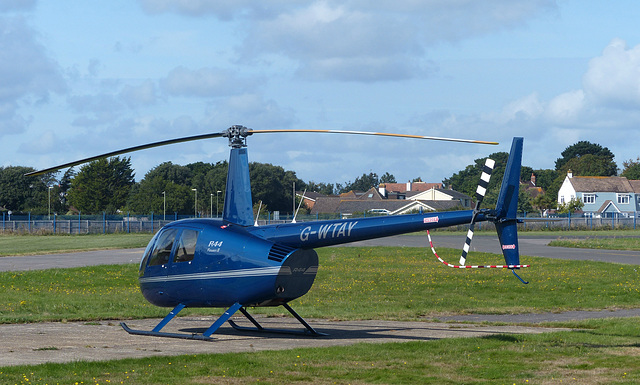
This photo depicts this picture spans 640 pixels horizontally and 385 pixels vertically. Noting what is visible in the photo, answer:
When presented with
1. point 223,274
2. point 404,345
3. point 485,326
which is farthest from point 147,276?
point 485,326

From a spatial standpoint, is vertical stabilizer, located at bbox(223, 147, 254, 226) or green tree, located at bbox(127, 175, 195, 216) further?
green tree, located at bbox(127, 175, 195, 216)

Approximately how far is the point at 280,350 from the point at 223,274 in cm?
227

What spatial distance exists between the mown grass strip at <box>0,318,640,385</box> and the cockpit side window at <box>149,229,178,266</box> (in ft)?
12.5

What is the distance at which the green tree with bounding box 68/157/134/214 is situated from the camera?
13762 cm

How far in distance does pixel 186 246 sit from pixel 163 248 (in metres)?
0.69

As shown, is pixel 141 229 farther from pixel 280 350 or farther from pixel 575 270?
pixel 280 350

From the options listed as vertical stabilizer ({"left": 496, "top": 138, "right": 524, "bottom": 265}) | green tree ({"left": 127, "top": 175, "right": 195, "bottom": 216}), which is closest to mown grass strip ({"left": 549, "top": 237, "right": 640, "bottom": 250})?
vertical stabilizer ({"left": 496, "top": 138, "right": 524, "bottom": 265})

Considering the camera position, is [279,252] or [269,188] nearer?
[279,252]

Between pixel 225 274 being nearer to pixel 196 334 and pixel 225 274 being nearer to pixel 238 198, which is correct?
pixel 196 334

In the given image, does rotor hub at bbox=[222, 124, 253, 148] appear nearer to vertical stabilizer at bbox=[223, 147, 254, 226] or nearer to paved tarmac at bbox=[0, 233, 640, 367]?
vertical stabilizer at bbox=[223, 147, 254, 226]

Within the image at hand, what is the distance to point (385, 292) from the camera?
25.4m

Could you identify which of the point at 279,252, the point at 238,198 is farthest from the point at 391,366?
the point at 238,198

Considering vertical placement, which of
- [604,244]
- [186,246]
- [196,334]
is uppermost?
[186,246]

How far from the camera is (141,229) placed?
8106cm
